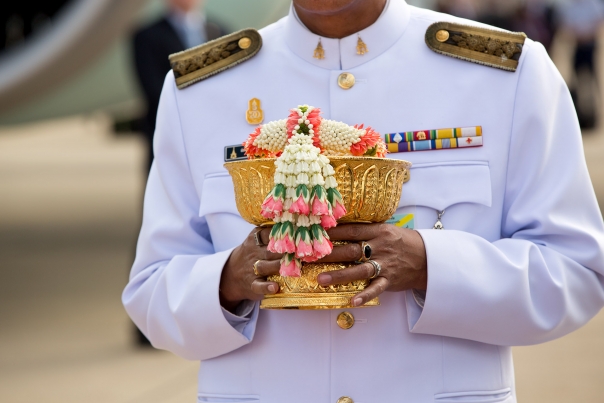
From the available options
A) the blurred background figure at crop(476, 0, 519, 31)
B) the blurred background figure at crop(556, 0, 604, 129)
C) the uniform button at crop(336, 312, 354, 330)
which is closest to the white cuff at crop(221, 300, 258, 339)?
the uniform button at crop(336, 312, 354, 330)

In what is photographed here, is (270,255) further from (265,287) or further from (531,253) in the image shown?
(531,253)

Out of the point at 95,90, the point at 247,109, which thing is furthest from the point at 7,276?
the point at 247,109

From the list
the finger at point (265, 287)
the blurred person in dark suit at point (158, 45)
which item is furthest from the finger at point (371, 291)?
the blurred person in dark suit at point (158, 45)

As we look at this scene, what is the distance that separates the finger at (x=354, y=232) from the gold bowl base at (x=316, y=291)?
13mm

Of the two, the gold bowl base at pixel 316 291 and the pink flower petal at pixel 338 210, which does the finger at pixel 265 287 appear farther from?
the pink flower petal at pixel 338 210

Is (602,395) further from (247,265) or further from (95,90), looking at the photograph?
(95,90)

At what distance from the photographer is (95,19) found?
443 centimetres

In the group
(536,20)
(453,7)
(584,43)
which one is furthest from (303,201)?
(536,20)

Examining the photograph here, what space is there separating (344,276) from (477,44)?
457 millimetres

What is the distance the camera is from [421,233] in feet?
4.44

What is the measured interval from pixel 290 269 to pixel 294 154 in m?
0.14

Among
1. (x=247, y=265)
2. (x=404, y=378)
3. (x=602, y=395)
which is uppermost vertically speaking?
(x=247, y=265)

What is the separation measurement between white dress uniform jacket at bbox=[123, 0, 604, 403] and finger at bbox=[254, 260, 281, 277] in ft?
0.47

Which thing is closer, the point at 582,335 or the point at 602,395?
the point at 602,395
